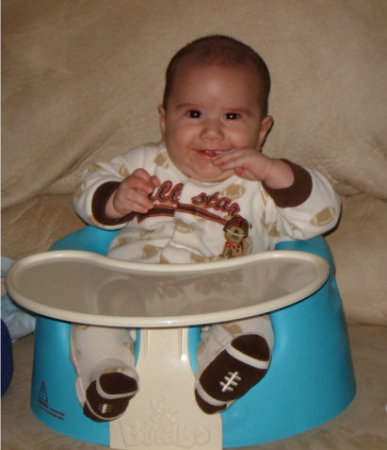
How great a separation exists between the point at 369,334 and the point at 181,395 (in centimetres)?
45

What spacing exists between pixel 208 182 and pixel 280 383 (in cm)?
39

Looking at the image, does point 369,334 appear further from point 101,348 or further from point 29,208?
point 29,208

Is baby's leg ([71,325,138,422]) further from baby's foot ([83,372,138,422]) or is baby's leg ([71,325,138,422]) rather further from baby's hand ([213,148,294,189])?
baby's hand ([213,148,294,189])

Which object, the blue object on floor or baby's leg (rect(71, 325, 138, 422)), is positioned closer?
baby's leg (rect(71, 325, 138, 422))

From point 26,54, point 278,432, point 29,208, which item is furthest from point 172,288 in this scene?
point 26,54

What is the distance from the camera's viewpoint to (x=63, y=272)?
1.08 metres

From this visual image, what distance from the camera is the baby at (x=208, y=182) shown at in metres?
1.18

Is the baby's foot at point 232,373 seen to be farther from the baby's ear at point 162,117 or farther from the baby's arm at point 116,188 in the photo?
the baby's ear at point 162,117

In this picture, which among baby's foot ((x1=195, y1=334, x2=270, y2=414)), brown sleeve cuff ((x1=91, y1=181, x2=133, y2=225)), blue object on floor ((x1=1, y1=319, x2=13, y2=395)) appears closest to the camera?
baby's foot ((x1=195, y1=334, x2=270, y2=414))

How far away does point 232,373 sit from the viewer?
97 centimetres

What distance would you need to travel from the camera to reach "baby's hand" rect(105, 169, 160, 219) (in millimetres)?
1170

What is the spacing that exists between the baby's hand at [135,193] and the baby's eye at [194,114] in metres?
0.13

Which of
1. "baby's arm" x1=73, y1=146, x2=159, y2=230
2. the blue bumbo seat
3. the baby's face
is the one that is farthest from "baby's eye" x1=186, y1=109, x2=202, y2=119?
the blue bumbo seat

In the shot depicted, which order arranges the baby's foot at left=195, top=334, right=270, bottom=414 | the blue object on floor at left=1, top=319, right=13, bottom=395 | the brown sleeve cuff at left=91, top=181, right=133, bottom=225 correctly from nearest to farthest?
the baby's foot at left=195, top=334, right=270, bottom=414 → the blue object on floor at left=1, top=319, right=13, bottom=395 → the brown sleeve cuff at left=91, top=181, right=133, bottom=225
